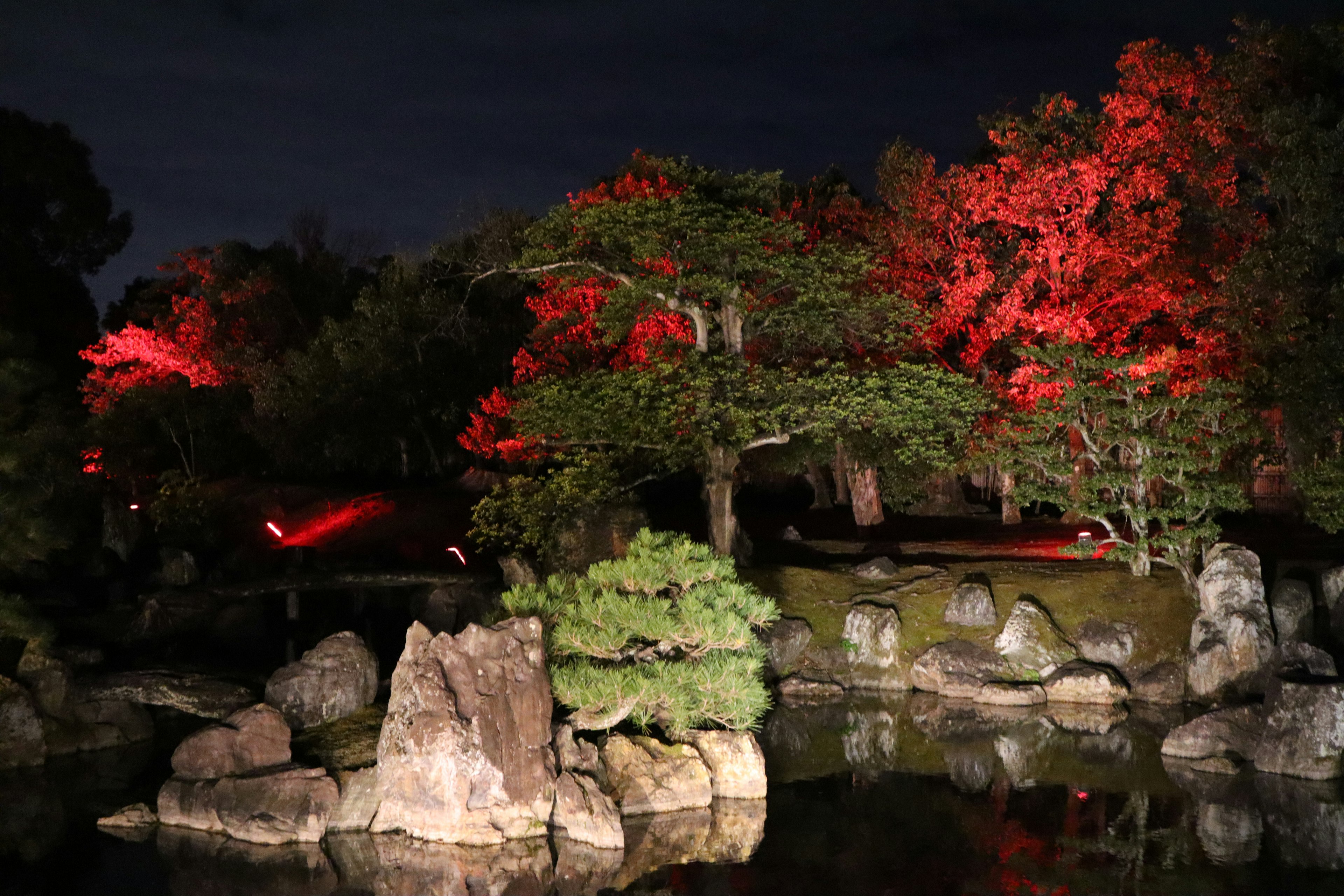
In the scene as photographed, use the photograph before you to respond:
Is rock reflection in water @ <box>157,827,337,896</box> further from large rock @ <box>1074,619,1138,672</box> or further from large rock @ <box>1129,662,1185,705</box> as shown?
large rock @ <box>1129,662,1185,705</box>

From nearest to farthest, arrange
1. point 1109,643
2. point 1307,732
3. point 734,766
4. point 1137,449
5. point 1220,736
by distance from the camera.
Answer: point 734,766 < point 1307,732 < point 1220,736 < point 1109,643 < point 1137,449

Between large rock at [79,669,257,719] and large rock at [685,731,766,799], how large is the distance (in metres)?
6.91

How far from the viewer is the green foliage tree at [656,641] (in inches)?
443

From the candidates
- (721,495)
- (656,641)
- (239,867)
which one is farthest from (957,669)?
(239,867)

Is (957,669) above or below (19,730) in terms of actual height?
above

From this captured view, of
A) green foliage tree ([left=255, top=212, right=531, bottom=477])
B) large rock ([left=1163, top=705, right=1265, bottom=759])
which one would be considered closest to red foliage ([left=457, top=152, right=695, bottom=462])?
green foliage tree ([left=255, top=212, right=531, bottom=477])

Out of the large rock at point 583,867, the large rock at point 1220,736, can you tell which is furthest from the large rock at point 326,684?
the large rock at point 1220,736

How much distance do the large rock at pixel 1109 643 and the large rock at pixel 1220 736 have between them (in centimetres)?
306

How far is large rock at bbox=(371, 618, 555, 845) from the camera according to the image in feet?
33.5

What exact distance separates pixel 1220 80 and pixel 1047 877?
16.3m

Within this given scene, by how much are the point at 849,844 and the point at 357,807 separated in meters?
4.84

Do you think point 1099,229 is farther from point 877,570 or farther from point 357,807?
point 357,807

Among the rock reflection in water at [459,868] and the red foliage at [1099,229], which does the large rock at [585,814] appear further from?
the red foliage at [1099,229]

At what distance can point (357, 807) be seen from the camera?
10.6m
